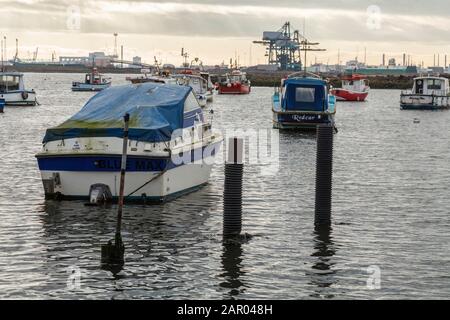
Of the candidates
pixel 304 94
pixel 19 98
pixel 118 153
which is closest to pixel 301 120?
pixel 304 94

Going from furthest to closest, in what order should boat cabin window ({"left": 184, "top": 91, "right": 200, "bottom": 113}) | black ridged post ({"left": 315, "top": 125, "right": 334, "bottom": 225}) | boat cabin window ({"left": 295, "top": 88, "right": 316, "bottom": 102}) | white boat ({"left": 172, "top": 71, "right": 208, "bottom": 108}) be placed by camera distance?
1. white boat ({"left": 172, "top": 71, "right": 208, "bottom": 108})
2. boat cabin window ({"left": 295, "top": 88, "right": 316, "bottom": 102})
3. boat cabin window ({"left": 184, "top": 91, "right": 200, "bottom": 113})
4. black ridged post ({"left": 315, "top": 125, "right": 334, "bottom": 225})

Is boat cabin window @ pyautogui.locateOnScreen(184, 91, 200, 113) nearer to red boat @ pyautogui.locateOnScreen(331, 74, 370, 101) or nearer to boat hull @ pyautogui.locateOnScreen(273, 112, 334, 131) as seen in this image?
boat hull @ pyautogui.locateOnScreen(273, 112, 334, 131)

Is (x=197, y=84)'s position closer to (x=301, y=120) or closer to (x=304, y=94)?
(x=304, y=94)

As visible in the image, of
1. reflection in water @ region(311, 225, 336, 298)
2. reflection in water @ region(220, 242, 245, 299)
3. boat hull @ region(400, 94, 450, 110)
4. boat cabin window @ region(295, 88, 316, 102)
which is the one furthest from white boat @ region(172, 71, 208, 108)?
reflection in water @ region(220, 242, 245, 299)

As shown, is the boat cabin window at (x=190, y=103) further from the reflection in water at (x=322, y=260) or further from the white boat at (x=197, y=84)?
the white boat at (x=197, y=84)

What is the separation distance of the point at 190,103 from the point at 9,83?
5974 cm

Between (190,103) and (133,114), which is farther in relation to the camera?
(190,103)

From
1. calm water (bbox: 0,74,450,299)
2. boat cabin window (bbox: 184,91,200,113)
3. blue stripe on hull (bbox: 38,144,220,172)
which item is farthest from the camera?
boat cabin window (bbox: 184,91,200,113)

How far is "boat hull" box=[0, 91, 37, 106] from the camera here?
3570 inches

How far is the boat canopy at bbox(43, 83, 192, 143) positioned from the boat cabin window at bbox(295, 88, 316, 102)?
31.1m

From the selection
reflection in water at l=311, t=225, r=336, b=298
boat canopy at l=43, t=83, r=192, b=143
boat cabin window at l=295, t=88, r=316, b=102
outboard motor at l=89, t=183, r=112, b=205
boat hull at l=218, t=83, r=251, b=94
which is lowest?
boat hull at l=218, t=83, r=251, b=94

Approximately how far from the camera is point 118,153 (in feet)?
94.3
